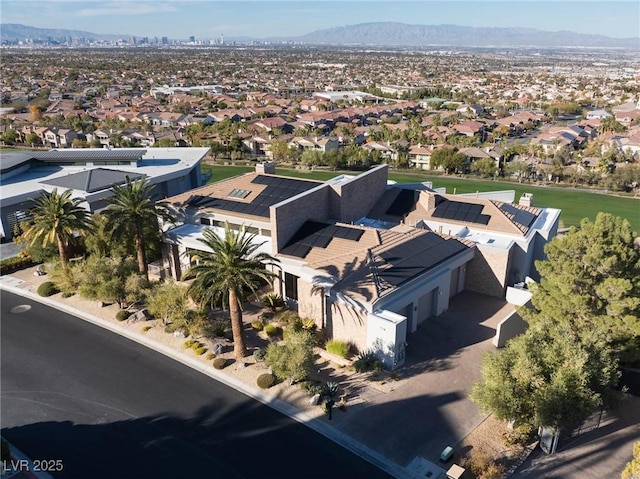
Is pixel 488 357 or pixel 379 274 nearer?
pixel 488 357

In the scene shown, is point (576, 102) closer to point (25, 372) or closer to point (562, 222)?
point (562, 222)

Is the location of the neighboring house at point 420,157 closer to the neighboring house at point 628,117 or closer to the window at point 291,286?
A: the window at point 291,286

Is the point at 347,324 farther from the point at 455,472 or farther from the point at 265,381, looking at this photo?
the point at 455,472

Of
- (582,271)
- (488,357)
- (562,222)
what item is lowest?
(562,222)

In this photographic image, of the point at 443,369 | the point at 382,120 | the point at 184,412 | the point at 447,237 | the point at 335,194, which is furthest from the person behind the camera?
the point at 382,120

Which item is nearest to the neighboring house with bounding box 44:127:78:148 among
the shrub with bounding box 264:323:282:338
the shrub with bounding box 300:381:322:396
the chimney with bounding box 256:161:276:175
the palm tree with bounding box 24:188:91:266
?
the chimney with bounding box 256:161:276:175

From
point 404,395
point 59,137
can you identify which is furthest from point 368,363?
point 59,137

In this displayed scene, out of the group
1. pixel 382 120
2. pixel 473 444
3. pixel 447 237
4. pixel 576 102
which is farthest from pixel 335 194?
pixel 576 102

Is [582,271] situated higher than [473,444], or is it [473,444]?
[582,271]
